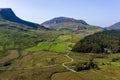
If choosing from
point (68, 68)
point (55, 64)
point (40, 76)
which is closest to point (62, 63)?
point (55, 64)

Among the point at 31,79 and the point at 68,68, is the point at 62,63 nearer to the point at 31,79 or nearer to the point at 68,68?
the point at 68,68

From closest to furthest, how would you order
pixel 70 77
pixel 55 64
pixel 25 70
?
1. pixel 70 77
2. pixel 25 70
3. pixel 55 64

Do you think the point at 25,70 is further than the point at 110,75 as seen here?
Yes

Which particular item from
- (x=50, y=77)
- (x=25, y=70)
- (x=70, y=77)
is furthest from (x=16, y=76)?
(x=70, y=77)

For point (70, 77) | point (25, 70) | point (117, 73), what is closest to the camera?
point (70, 77)

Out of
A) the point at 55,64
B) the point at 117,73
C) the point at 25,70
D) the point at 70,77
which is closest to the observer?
the point at 70,77

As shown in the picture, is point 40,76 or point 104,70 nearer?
point 40,76

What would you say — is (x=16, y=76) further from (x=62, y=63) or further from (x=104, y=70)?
(x=104, y=70)

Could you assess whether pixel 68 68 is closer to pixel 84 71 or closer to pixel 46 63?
pixel 84 71

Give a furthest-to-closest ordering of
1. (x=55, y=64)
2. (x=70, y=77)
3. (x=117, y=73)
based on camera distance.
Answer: (x=55, y=64) → (x=117, y=73) → (x=70, y=77)
